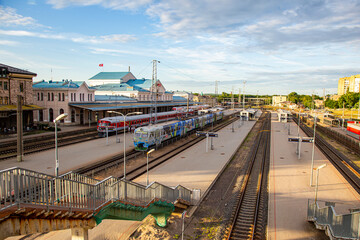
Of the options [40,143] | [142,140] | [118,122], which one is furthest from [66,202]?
[118,122]

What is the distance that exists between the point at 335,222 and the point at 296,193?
8.13 metres

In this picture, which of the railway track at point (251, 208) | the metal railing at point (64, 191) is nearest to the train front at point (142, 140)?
the railway track at point (251, 208)

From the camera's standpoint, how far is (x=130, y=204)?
1288 cm

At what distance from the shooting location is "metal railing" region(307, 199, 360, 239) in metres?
12.0

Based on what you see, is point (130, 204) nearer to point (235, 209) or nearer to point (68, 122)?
point (235, 209)

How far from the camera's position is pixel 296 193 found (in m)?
21.4

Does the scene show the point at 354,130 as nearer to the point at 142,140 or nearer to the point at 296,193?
the point at 296,193

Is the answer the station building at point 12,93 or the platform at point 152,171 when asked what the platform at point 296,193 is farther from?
the station building at point 12,93

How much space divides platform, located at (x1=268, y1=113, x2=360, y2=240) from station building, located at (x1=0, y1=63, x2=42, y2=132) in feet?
134

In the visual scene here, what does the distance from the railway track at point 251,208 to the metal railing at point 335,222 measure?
3.05m

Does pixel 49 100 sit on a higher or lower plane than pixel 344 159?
higher

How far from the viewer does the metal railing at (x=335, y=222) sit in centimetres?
1198

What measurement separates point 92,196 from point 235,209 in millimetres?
11275

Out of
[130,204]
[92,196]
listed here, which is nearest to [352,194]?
[130,204]
